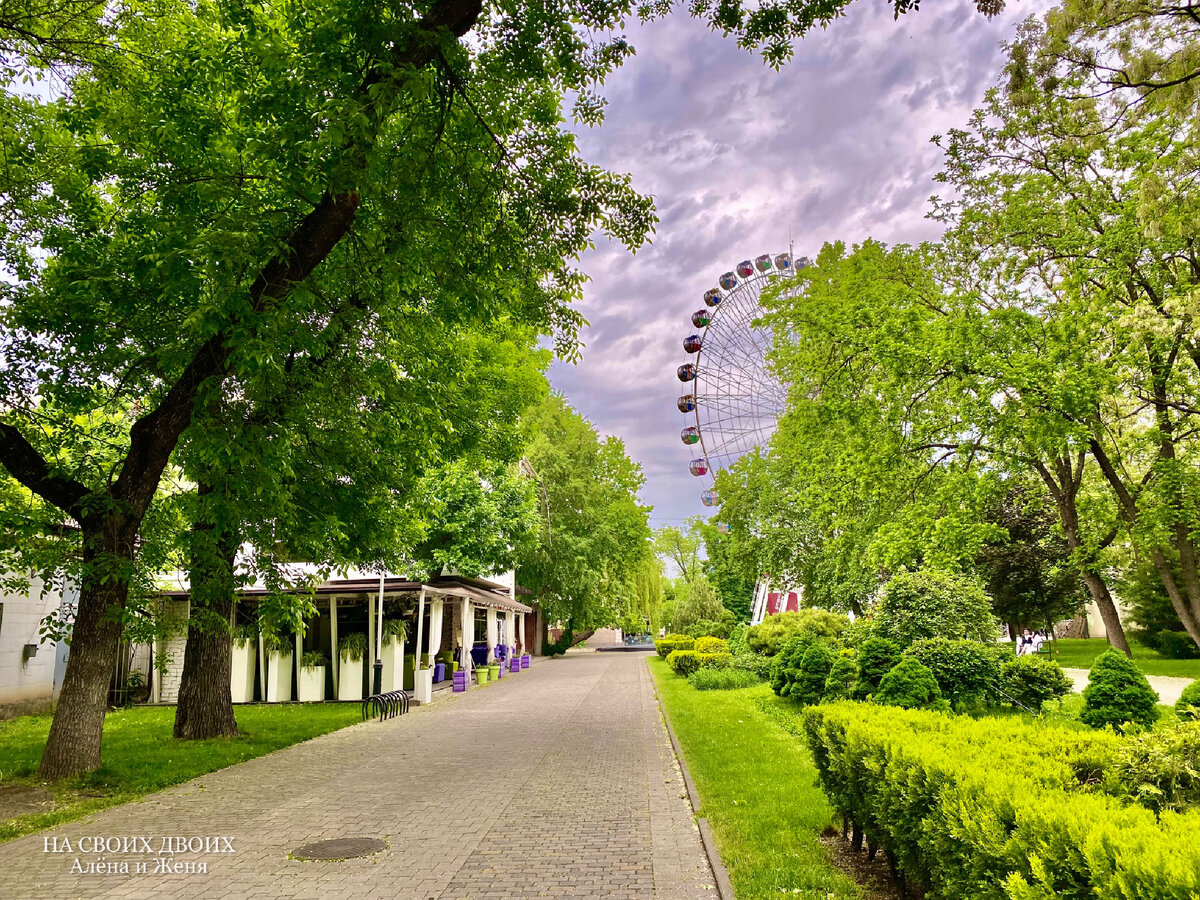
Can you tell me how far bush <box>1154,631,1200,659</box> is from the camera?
2919cm

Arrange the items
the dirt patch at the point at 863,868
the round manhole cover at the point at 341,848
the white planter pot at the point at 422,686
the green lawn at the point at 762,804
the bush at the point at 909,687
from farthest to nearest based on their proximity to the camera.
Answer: the white planter pot at the point at 422,686 → the bush at the point at 909,687 → the round manhole cover at the point at 341,848 → the green lawn at the point at 762,804 → the dirt patch at the point at 863,868

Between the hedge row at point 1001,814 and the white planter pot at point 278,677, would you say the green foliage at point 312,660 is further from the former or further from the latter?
the hedge row at point 1001,814

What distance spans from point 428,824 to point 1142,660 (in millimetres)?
30772

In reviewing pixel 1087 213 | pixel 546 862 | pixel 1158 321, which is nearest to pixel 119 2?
pixel 546 862

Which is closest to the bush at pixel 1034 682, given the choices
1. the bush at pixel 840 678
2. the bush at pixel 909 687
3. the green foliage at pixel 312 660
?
the bush at pixel 909 687

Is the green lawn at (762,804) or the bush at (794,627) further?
the bush at (794,627)

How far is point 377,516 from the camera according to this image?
1247 cm

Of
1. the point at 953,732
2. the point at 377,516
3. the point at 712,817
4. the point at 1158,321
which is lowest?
the point at 712,817

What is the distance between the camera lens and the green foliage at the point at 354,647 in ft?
69.4

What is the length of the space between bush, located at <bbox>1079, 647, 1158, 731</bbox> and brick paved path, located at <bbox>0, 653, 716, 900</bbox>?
250 inches

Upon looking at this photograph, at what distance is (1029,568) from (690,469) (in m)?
19.3

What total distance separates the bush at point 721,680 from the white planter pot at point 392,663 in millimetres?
8985

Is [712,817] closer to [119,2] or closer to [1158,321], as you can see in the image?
[119,2]

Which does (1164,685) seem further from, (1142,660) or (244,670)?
(244,670)
